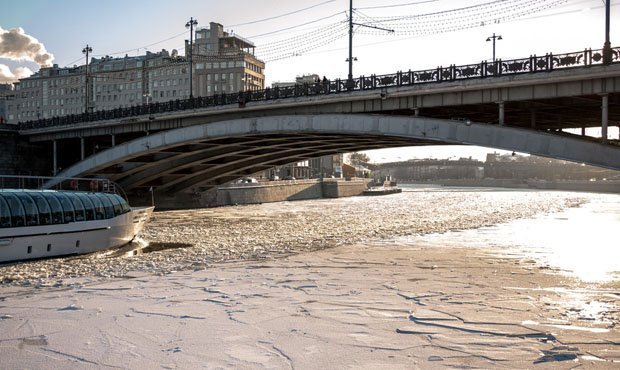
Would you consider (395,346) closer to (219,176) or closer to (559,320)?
(559,320)

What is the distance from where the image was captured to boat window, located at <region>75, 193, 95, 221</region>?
85.8ft

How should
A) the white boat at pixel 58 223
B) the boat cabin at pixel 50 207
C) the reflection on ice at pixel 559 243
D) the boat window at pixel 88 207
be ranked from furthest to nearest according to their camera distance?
the boat window at pixel 88 207, the boat cabin at pixel 50 207, the white boat at pixel 58 223, the reflection on ice at pixel 559 243

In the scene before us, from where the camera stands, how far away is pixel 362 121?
31.4 metres

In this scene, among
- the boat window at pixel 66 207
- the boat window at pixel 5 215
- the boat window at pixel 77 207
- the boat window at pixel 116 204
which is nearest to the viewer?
the boat window at pixel 5 215

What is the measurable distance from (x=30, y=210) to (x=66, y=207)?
Result: 6.31 feet

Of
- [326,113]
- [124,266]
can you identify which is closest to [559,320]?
[124,266]

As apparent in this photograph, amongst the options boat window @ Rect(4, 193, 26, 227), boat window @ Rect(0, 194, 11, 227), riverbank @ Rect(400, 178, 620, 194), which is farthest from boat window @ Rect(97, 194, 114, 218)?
riverbank @ Rect(400, 178, 620, 194)

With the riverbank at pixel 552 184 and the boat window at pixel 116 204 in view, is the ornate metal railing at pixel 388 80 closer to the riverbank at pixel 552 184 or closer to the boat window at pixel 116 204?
the boat window at pixel 116 204

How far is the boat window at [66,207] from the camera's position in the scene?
24.9 m

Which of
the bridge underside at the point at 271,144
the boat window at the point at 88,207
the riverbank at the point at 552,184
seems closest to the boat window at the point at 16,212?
the boat window at the point at 88,207

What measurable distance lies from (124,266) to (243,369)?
12.3 metres

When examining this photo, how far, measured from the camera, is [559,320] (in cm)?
1109

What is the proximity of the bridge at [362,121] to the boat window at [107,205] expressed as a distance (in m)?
11.2

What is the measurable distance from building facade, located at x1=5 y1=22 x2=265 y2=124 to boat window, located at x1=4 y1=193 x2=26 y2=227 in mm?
79531
